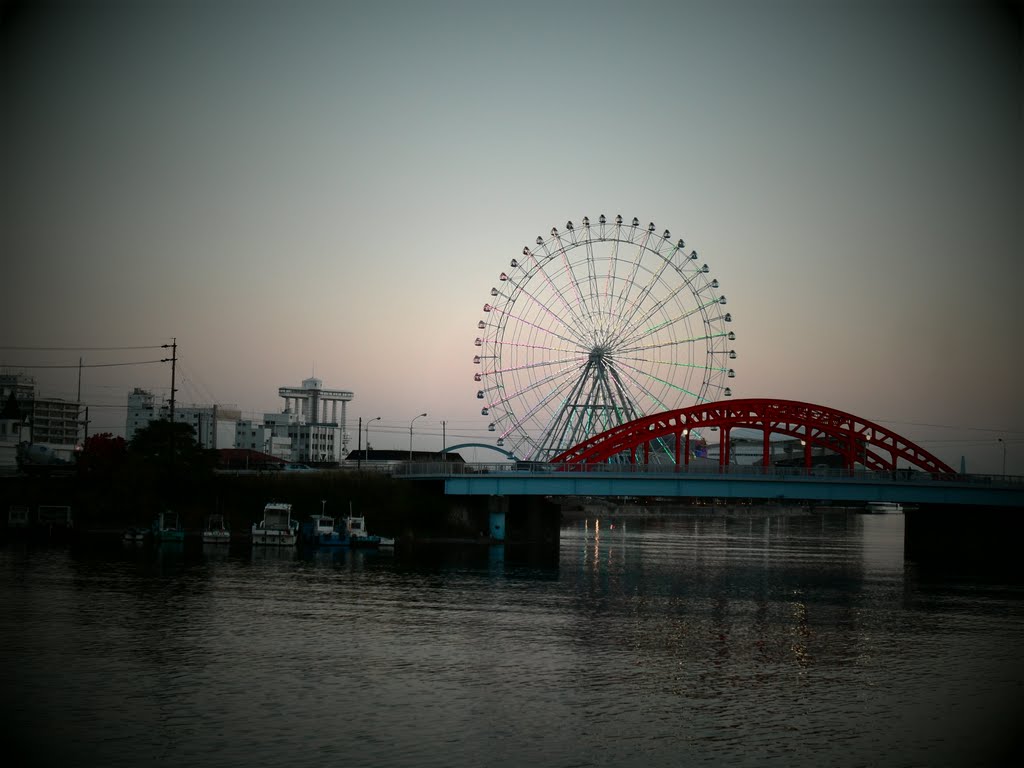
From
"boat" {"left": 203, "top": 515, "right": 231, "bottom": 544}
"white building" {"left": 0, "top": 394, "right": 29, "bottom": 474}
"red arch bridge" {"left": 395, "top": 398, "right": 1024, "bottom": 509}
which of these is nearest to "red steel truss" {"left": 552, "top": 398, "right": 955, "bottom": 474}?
"red arch bridge" {"left": 395, "top": 398, "right": 1024, "bottom": 509}

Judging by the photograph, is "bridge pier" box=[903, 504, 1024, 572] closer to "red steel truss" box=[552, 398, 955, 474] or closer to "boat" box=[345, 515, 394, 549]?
"red steel truss" box=[552, 398, 955, 474]

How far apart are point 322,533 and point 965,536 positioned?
194 feet

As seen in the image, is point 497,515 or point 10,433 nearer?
point 497,515

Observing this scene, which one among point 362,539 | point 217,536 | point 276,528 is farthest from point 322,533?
point 217,536

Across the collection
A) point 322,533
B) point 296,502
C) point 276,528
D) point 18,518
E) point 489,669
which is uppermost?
point 296,502

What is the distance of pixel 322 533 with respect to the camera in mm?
98375

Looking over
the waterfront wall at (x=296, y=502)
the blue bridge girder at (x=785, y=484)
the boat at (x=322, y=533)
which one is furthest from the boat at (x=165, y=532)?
the blue bridge girder at (x=785, y=484)

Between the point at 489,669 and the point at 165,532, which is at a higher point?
the point at 165,532

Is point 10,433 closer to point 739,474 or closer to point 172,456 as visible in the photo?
point 172,456

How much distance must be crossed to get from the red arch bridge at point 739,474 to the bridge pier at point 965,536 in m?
4.81

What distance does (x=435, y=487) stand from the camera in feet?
360

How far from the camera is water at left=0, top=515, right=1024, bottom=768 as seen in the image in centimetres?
3141

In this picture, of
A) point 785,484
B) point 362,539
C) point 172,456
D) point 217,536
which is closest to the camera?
point 785,484

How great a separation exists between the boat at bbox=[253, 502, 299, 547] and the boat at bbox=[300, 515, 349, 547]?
3.47 feet
